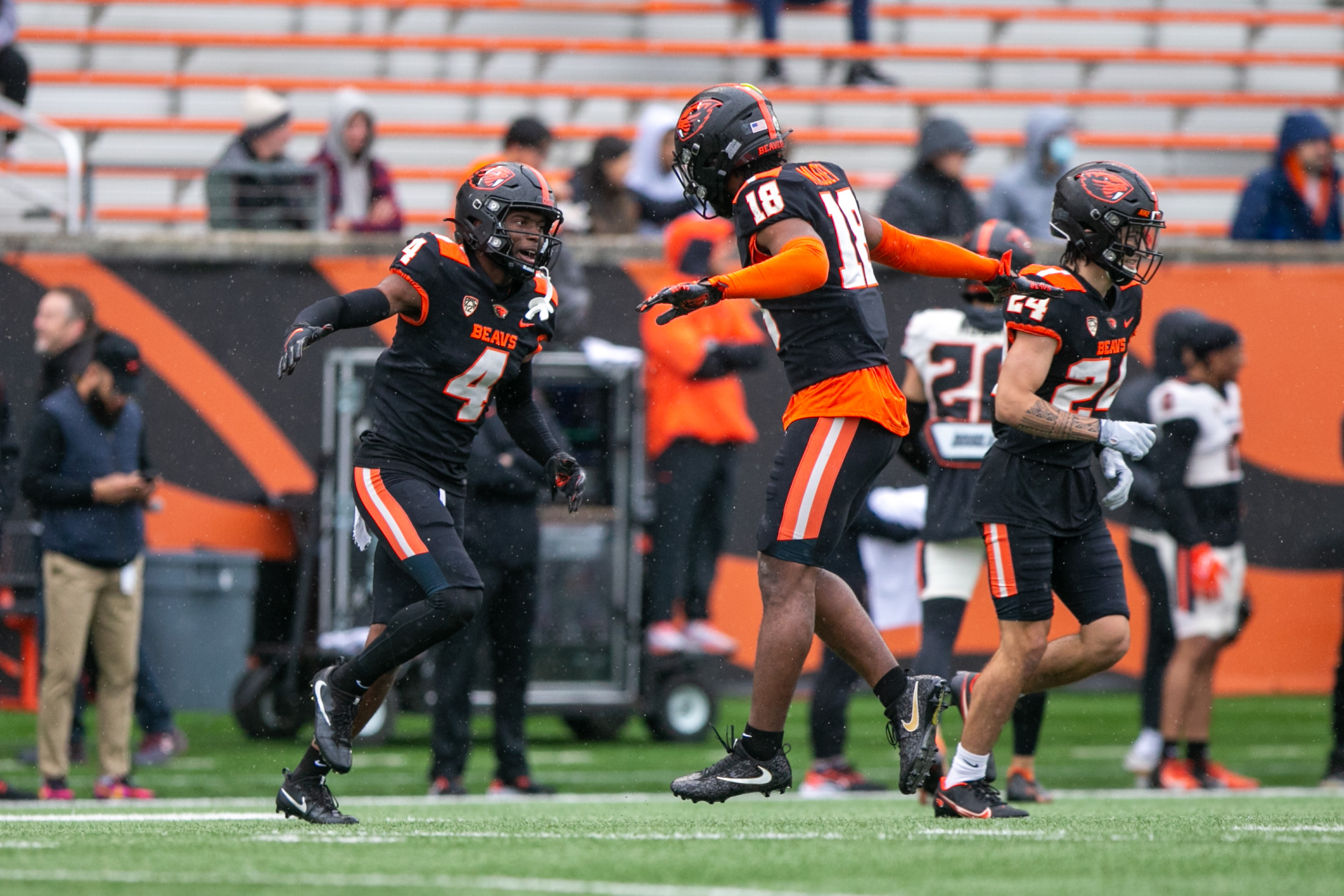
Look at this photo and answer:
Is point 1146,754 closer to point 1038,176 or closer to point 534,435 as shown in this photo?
point 534,435

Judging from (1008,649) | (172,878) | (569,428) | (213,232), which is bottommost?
(172,878)

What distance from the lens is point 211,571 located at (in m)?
9.68

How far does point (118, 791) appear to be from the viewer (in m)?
7.69

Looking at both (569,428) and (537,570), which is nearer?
(537,570)

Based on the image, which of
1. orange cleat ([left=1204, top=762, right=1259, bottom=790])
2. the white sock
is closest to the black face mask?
the white sock

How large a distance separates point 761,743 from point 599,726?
15.2ft

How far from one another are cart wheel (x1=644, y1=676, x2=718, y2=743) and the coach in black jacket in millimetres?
1723

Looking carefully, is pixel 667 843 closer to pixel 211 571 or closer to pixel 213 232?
pixel 211 571

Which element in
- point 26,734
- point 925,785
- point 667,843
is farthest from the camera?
point 26,734

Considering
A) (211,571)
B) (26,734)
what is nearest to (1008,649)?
(211,571)

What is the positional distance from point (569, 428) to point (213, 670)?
228cm

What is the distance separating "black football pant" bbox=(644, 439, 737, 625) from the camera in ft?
31.3

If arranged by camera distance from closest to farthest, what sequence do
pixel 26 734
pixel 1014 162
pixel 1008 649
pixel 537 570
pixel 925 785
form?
pixel 1008 649
pixel 925 785
pixel 537 570
pixel 26 734
pixel 1014 162

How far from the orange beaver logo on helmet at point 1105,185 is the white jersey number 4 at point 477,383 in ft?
6.24
